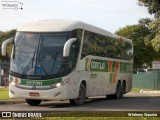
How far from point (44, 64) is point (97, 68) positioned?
4999 mm

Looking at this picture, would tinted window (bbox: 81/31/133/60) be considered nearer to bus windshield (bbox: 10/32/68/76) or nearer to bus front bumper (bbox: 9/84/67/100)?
bus windshield (bbox: 10/32/68/76)

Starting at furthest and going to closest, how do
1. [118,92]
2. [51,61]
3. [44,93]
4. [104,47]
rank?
[118,92] < [104,47] < [51,61] < [44,93]

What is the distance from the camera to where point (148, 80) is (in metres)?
56.9

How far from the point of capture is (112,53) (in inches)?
1066

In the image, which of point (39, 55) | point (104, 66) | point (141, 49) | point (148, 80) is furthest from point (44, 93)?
point (141, 49)

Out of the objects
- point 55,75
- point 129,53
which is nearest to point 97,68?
point 55,75

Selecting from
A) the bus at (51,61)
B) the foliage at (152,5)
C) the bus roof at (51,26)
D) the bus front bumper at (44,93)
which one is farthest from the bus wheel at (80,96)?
the foliage at (152,5)

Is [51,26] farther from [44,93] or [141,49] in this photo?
[141,49]

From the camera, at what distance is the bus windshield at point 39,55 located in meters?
19.8

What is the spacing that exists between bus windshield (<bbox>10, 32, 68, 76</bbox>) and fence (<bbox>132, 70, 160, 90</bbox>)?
1326 inches

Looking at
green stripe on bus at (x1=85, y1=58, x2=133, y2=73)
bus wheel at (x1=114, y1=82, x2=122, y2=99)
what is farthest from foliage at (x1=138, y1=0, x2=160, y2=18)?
bus wheel at (x1=114, y1=82, x2=122, y2=99)

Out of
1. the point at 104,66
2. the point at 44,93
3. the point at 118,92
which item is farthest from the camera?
the point at 118,92

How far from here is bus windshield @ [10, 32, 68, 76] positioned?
19.8 m

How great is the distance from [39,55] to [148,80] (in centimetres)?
3830
